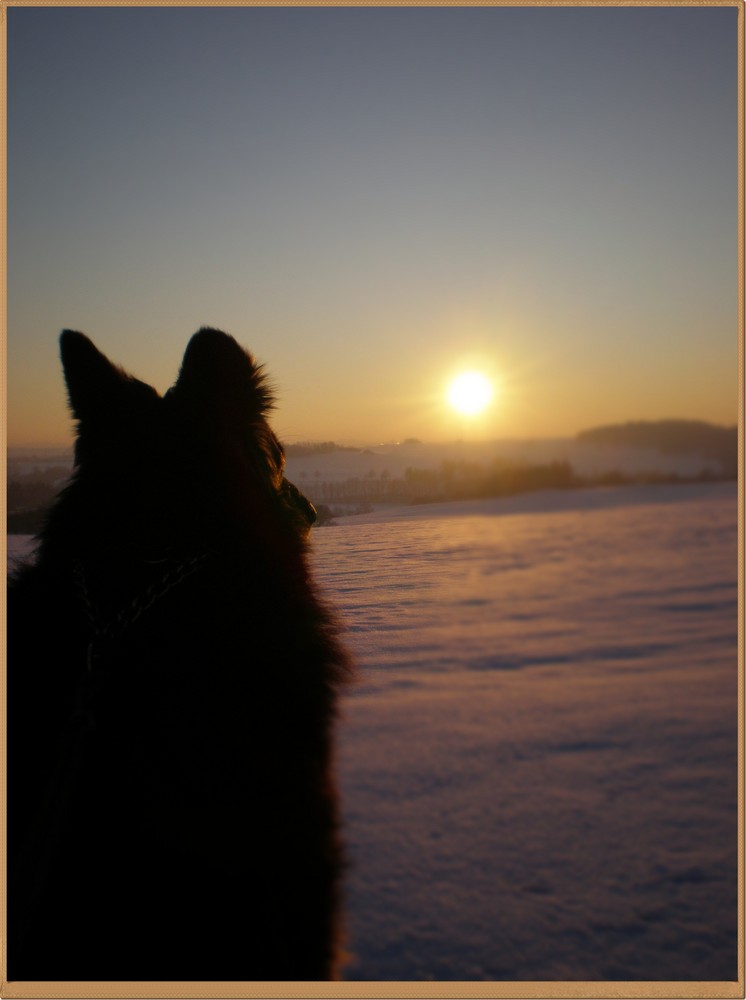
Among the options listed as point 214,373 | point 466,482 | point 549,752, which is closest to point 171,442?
point 214,373

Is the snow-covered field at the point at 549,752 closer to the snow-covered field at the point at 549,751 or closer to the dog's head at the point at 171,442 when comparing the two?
the snow-covered field at the point at 549,751

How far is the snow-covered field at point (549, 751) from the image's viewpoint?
78.6 inches

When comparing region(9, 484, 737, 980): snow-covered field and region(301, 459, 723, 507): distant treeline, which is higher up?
region(301, 459, 723, 507): distant treeline

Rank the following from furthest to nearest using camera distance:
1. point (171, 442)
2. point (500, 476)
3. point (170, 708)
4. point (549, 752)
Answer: point (549, 752)
point (500, 476)
point (171, 442)
point (170, 708)

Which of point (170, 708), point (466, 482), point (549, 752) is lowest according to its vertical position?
point (549, 752)

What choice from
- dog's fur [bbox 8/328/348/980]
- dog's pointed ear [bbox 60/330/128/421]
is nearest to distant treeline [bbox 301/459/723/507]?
dog's fur [bbox 8/328/348/980]

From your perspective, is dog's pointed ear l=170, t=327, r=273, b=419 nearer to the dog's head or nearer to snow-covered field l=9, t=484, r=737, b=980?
the dog's head

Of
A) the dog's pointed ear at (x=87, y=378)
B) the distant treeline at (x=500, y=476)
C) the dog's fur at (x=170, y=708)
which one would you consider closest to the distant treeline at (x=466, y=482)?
the distant treeline at (x=500, y=476)

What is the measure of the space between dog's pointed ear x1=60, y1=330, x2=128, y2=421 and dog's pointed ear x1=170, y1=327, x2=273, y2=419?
15 centimetres

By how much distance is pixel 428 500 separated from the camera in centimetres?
216

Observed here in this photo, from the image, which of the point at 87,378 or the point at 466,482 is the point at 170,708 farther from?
the point at 466,482

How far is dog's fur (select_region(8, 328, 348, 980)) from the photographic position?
3.68 ft

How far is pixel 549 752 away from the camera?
3.63 meters

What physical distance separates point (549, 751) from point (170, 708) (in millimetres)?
3034
